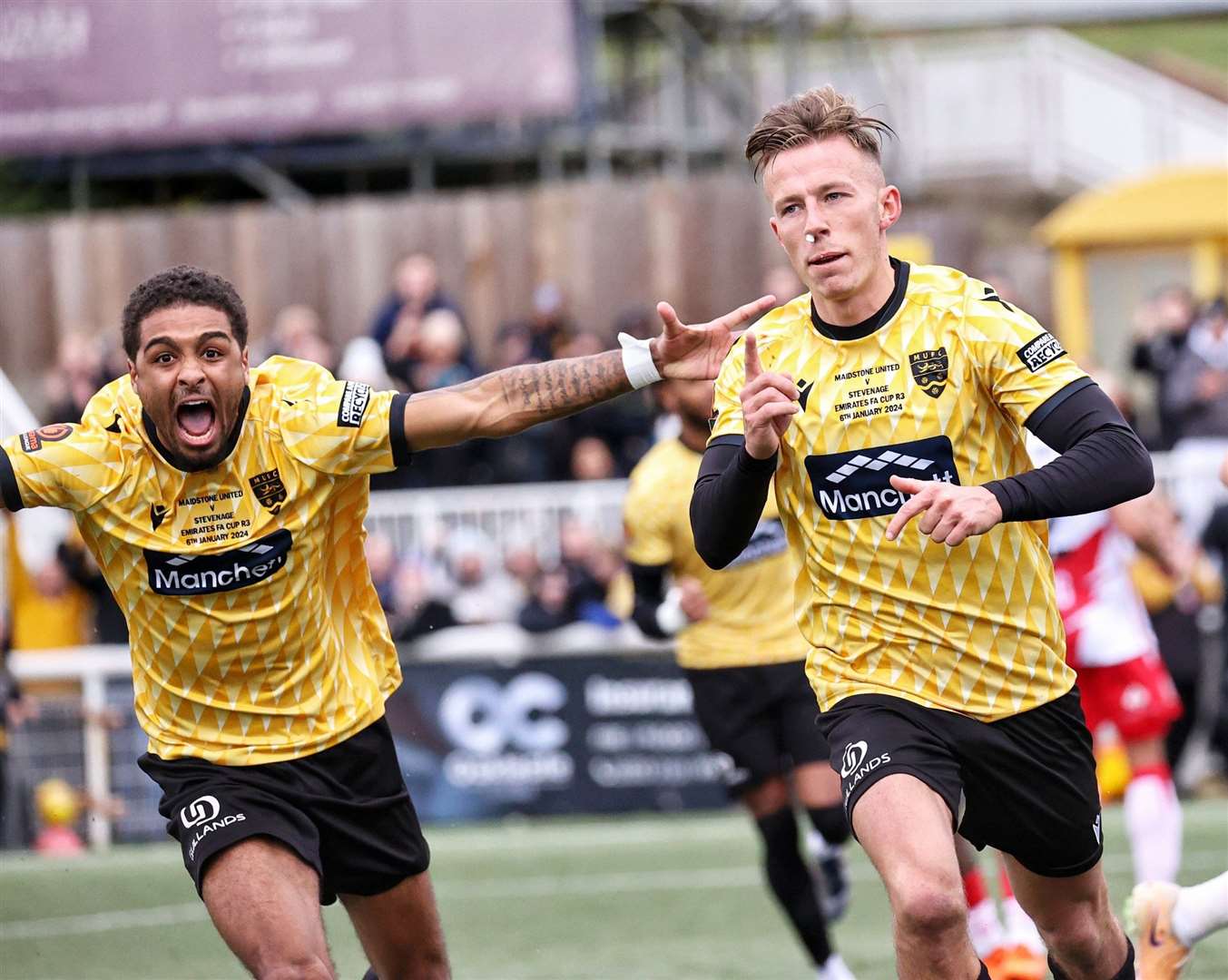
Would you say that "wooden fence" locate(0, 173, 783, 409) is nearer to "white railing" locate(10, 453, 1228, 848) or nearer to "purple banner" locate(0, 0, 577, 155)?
"purple banner" locate(0, 0, 577, 155)

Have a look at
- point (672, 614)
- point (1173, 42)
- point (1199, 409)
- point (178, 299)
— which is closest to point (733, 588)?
point (672, 614)

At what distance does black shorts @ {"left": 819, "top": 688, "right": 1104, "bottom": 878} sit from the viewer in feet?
17.6

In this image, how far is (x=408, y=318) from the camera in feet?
45.3

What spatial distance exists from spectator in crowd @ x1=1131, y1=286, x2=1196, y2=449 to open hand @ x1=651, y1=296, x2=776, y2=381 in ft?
30.5

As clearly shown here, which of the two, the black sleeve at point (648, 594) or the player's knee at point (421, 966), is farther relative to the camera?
the black sleeve at point (648, 594)

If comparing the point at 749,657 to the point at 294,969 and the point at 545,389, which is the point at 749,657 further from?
the point at 294,969

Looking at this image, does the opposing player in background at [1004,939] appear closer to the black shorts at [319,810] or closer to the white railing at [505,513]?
the black shorts at [319,810]

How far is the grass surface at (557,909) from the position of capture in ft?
29.5

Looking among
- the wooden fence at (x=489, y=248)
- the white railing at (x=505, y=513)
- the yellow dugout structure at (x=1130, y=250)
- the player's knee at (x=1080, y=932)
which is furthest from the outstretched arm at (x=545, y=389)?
the yellow dugout structure at (x=1130, y=250)

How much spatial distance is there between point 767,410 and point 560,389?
83 centimetres

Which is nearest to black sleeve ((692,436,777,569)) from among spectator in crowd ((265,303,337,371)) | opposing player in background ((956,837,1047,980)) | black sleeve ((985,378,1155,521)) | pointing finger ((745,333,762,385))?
pointing finger ((745,333,762,385))

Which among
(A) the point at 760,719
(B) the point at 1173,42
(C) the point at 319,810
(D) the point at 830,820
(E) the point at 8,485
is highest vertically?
(B) the point at 1173,42

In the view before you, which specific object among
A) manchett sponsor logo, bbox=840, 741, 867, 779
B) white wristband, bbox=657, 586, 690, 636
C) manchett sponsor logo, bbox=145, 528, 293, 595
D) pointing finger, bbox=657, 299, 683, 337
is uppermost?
pointing finger, bbox=657, 299, 683, 337

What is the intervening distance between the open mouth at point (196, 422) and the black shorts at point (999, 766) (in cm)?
179
